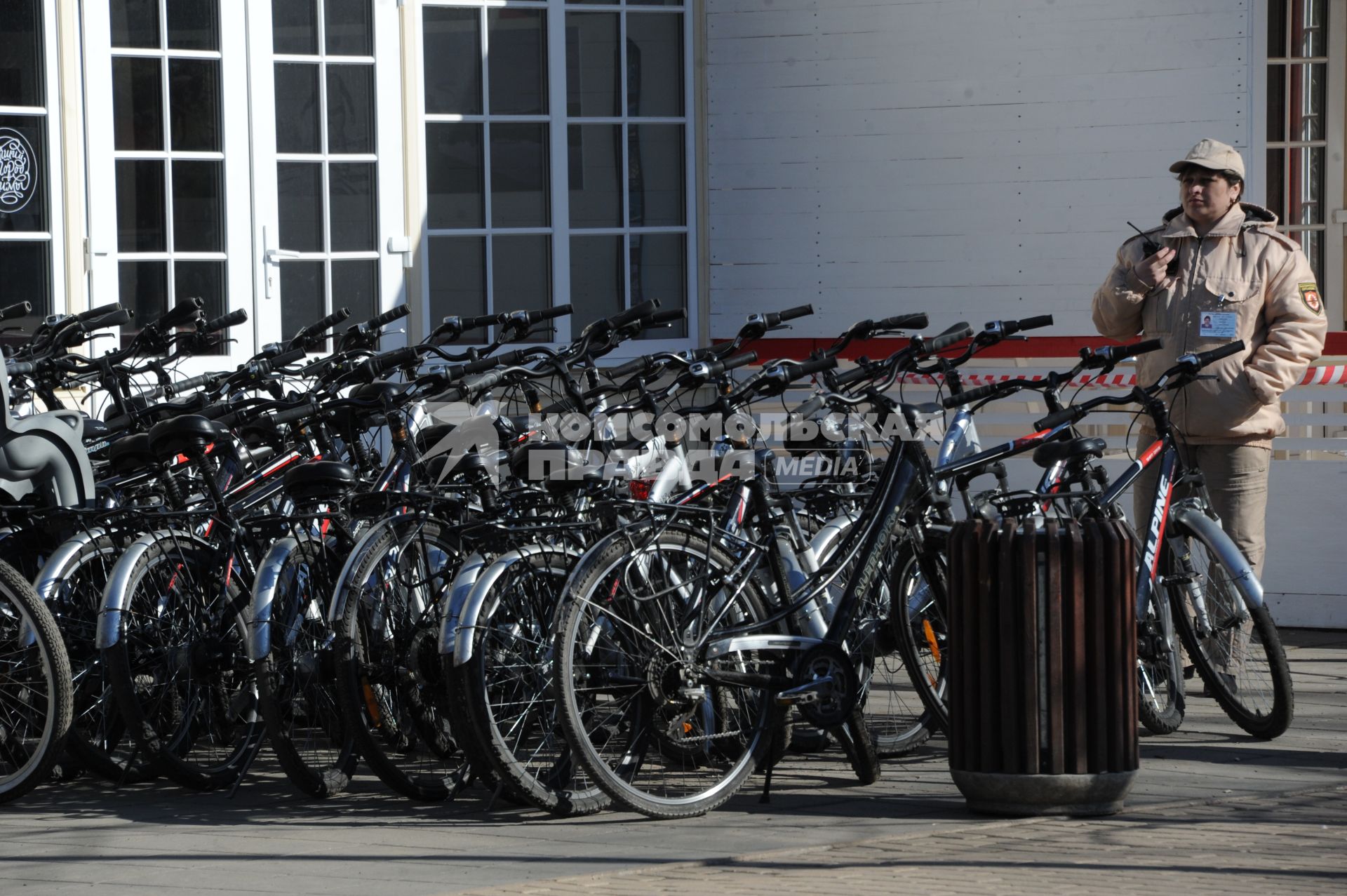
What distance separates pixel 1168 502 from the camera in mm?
5863

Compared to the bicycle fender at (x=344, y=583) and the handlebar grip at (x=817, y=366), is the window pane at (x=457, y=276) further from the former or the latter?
the bicycle fender at (x=344, y=583)

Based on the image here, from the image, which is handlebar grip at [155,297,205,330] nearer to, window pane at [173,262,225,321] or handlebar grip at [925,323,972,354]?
window pane at [173,262,225,321]

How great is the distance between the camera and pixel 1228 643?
19.0ft

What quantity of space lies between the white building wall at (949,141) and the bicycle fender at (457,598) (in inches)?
206

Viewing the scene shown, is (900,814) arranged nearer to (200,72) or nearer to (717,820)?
(717,820)

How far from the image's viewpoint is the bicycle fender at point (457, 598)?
4.62m

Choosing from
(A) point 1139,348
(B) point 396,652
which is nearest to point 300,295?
(B) point 396,652

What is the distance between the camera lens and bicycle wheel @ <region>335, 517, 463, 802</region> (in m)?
4.78

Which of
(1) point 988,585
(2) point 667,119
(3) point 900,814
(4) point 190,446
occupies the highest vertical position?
(2) point 667,119

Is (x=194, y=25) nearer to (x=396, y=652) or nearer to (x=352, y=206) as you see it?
(x=352, y=206)

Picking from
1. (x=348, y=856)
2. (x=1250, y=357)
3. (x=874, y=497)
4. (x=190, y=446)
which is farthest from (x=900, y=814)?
(x=1250, y=357)

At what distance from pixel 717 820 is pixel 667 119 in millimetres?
5848

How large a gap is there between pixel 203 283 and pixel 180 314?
250cm

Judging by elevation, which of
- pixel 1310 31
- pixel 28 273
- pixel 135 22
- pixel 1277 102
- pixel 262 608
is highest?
pixel 1310 31
